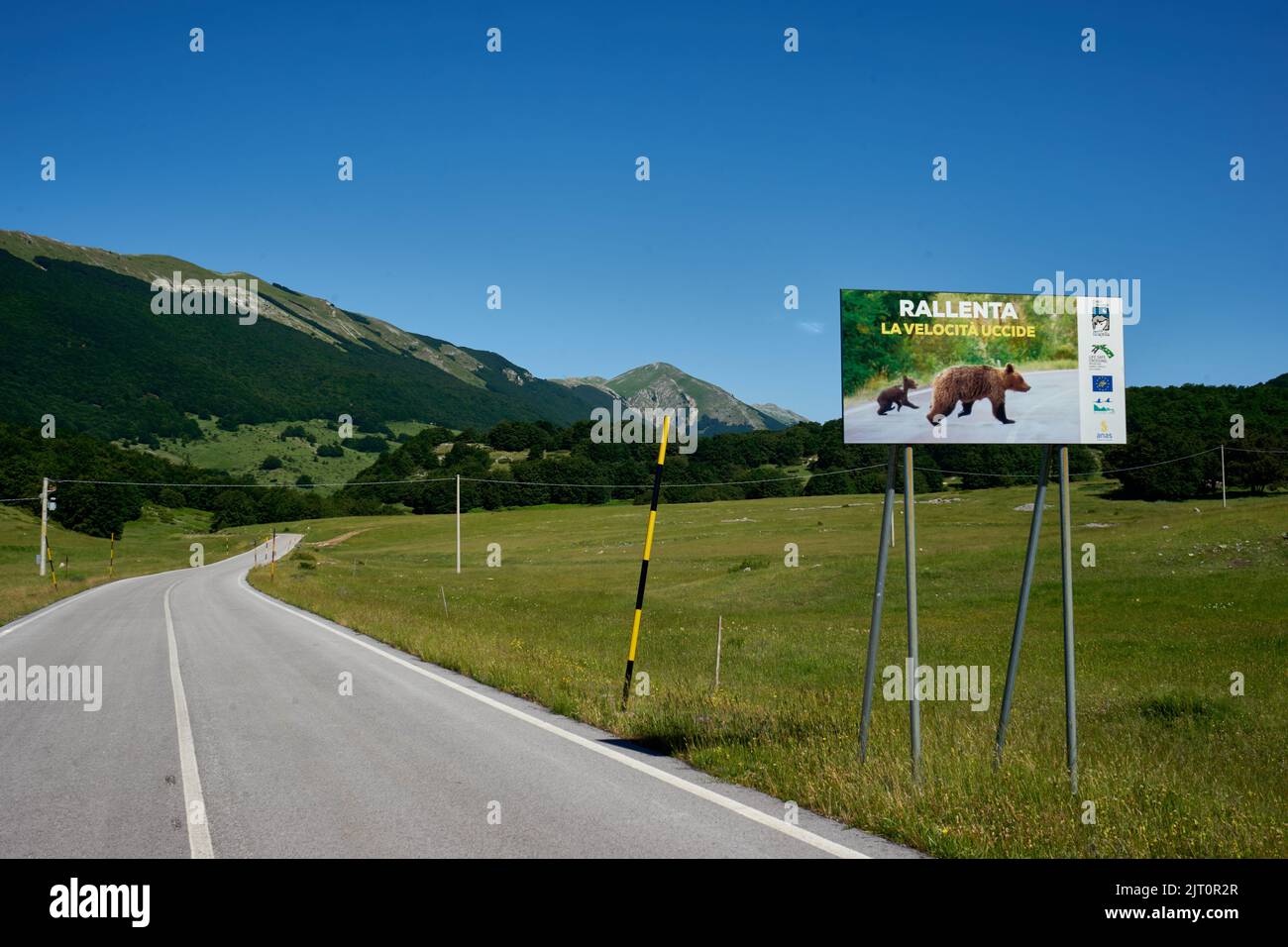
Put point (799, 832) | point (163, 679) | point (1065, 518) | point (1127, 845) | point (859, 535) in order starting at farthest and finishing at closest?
point (859, 535) < point (163, 679) < point (1065, 518) < point (799, 832) < point (1127, 845)

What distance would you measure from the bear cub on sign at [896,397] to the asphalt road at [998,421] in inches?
1.6

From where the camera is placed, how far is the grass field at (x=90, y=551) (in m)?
45.2

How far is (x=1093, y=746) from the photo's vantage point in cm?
1078

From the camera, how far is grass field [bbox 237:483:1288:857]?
287 inches

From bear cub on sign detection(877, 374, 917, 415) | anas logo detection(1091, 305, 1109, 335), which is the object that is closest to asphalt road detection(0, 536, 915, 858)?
bear cub on sign detection(877, 374, 917, 415)

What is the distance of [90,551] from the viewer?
335 ft

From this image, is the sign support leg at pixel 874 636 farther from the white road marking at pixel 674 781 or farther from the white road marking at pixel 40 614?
the white road marking at pixel 40 614

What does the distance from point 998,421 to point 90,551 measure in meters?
114

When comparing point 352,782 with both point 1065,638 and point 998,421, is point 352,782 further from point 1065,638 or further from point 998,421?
point 998,421

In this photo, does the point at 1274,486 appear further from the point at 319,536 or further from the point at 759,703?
the point at 319,536

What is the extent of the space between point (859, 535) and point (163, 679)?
63.5 meters

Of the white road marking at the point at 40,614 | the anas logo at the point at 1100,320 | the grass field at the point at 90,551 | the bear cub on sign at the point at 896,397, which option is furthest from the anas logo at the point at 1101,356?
the grass field at the point at 90,551

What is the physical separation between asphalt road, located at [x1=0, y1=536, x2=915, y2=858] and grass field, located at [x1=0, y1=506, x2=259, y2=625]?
22.5m
